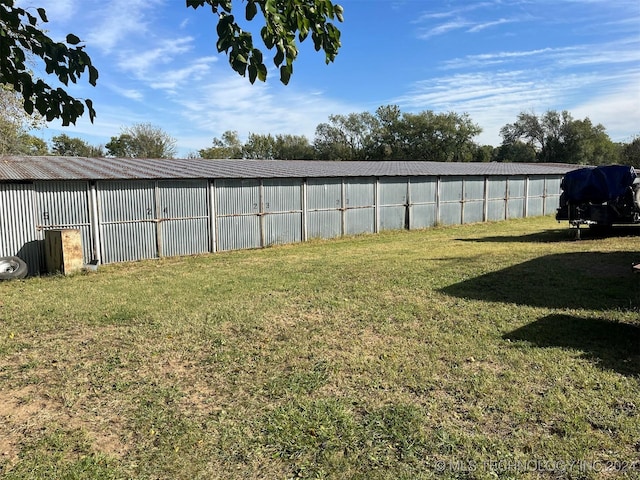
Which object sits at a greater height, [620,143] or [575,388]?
[620,143]

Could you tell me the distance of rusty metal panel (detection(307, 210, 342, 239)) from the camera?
18.7m

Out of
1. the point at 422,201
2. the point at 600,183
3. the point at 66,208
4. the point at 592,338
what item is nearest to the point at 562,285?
the point at 592,338

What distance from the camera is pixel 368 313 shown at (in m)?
7.50

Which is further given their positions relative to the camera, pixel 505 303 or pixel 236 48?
pixel 505 303

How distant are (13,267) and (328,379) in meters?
10.2

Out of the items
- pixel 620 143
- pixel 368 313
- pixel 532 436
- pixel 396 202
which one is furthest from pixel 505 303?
pixel 620 143

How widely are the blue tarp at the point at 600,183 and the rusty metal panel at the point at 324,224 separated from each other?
9.02 metres

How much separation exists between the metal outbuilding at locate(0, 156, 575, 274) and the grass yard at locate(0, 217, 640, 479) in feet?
11.2

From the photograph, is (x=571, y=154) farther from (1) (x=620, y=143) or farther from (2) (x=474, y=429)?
(2) (x=474, y=429)

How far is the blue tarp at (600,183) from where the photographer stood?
1622 cm

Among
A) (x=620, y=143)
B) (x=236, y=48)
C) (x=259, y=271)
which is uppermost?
(x=620, y=143)

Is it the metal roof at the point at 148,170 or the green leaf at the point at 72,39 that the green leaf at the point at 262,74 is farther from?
the metal roof at the point at 148,170

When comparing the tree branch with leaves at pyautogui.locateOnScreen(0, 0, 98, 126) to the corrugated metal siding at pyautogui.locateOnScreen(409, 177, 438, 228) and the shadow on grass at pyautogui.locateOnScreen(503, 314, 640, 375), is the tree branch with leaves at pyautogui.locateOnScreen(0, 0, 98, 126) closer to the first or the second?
the shadow on grass at pyautogui.locateOnScreen(503, 314, 640, 375)

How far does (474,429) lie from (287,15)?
350cm
